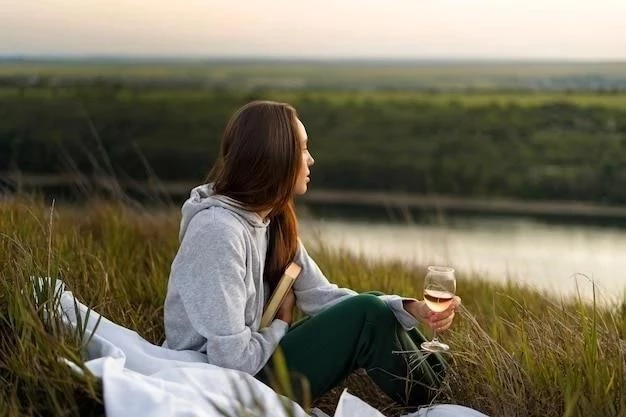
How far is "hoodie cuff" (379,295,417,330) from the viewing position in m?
3.22

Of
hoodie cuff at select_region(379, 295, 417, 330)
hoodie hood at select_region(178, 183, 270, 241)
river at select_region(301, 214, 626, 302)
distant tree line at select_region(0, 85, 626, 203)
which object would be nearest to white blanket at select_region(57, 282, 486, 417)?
hoodie cuff at select_region(379, 295, 417, 330)

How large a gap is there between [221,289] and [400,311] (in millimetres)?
658

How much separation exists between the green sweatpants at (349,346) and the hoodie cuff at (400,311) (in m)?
0.03

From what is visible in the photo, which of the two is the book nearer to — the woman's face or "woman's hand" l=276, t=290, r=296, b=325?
"woman's hand" l=276, t=290, r=296, b=325

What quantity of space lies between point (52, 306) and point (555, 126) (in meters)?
33.7

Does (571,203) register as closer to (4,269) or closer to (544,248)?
(544,248)

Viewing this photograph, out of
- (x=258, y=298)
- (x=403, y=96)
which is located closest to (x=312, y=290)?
(x=258, y=298)

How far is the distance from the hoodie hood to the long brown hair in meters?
0.03

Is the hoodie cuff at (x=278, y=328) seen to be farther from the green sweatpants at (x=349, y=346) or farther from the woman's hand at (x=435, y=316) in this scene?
the woman's hand at (x=435, y=316)

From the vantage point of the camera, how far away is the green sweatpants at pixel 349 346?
3168mm

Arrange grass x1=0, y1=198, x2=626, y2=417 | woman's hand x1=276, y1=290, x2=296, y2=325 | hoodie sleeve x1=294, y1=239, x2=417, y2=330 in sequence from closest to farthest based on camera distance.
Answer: grass x1=0, y1=198, x2=626, y2=417
woman's hand x1=276, y1=290, x2=296, y2=325
hoodie sleeve x1=294, y1=239, x2=417, y2=330

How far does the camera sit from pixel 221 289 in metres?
2.92

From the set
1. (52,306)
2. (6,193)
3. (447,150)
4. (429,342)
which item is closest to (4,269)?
(52,306)

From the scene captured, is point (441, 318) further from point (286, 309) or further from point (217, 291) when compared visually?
point (217, 291)
